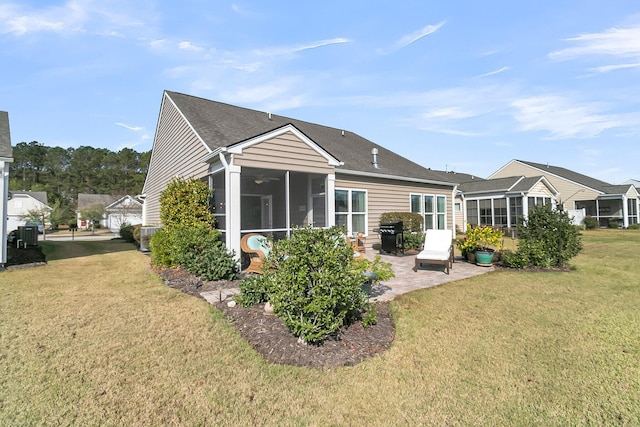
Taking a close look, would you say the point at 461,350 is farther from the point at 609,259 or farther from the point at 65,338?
the point at 609,259

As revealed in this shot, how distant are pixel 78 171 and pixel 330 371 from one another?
206 ft

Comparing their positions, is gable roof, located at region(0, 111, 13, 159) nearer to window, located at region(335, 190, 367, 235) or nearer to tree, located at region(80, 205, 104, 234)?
window, located at region(335, 190, 367, 235)

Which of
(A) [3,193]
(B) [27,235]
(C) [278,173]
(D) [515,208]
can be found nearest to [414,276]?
(C) [278,173]

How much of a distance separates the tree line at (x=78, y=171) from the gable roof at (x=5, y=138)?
139ft

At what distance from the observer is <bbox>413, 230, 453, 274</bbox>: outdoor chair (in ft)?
25.7

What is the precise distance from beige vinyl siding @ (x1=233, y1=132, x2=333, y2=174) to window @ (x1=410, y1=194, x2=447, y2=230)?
24.2 feet

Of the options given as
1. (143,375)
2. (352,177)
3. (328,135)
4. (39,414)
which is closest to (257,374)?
(143,375)

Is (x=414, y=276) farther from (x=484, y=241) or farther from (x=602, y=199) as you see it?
(x=602, y=199)

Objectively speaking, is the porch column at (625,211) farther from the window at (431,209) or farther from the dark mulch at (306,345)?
the dark mulch at (306,345)

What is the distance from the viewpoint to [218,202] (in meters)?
8.52

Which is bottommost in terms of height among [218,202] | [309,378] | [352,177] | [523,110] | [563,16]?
[309,378]

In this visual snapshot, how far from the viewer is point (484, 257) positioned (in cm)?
861

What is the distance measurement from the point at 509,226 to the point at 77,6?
76.6 ft

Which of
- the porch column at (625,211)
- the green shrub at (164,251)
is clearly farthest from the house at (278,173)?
the porch column at (625,211)
